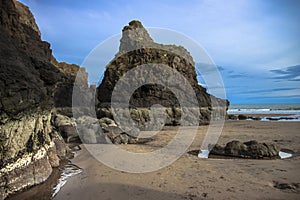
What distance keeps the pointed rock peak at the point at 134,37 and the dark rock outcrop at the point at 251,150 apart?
91.1ft

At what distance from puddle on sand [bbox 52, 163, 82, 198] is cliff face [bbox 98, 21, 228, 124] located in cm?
1781

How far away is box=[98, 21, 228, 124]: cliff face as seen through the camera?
27.2m

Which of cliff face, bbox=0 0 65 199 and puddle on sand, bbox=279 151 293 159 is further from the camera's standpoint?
puddle on sand, bbox=279 151 293 159

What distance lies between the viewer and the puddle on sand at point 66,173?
14.8 ft

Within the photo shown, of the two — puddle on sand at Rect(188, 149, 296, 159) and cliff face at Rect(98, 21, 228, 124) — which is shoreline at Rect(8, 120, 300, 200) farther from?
cliff face at Rect(98, 21, 228, 124)

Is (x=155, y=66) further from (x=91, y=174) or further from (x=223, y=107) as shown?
(x=91, y=174)

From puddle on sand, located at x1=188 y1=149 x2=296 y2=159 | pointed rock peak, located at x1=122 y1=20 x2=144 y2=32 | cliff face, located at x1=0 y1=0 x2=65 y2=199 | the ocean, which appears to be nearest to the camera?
cliff face, located at x1=0 y1=0 x2=65 y2=199

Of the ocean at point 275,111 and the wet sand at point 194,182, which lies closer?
the wet sand at point 194,182

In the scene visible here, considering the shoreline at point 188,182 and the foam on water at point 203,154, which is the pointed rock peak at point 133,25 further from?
the shoreline at point 188,182

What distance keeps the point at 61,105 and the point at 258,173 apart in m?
32.5

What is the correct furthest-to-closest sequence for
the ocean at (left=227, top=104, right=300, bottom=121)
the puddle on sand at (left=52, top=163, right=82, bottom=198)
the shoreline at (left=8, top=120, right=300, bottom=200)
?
the ocean at (left=227, top=104, right=300, bottom=121)
the puddle on sand at (left=52, top=163, right=82, bottom=198)
the shoreline at (left=8, top=120, right=300, bottom=200)

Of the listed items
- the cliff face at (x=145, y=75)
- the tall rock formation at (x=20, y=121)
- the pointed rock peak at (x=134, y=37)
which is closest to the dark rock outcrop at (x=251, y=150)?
the tall rock formation at (x=20, y=121)

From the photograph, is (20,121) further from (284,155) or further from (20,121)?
(284,155)

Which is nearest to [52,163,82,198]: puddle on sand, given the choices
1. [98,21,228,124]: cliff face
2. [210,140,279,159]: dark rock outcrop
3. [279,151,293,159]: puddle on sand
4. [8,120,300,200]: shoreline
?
[8,120,300,200]: shoreline
